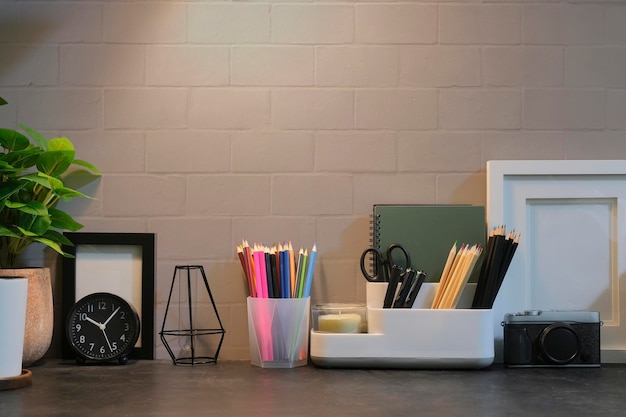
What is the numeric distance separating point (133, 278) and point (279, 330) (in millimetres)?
386

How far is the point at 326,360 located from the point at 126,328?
45cm

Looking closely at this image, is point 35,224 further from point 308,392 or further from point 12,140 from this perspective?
point 308,392

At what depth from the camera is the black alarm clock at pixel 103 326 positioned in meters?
1.82

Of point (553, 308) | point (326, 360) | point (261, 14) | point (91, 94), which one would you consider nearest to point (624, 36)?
point (553, 308)

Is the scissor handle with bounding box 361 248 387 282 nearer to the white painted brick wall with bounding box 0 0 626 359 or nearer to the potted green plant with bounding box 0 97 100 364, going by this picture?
the white painted brick wall with bounding box 0 0 626 359

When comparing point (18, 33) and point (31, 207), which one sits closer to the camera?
point (31, 207)

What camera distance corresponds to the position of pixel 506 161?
1.90m

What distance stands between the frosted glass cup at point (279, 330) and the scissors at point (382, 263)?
148 millimetres

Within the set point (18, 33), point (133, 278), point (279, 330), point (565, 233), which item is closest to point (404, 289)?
point (279, 330)

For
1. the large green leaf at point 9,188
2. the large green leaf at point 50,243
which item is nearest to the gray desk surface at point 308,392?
the large green leaf at point 50,243

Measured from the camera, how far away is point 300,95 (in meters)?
1.94

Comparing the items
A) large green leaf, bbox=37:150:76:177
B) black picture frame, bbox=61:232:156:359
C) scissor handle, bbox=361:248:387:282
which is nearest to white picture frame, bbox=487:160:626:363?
scissor handle, bbox=361:248:387:282

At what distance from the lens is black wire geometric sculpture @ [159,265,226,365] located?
1.90 meters

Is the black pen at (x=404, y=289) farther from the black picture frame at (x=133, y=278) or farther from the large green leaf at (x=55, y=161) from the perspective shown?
the large green leaf at (x=55, y=161)
